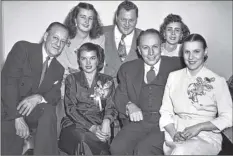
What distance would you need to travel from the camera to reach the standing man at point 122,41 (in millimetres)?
2717

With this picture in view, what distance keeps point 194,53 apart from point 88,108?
938 mm

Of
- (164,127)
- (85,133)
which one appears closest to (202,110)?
(164,127)

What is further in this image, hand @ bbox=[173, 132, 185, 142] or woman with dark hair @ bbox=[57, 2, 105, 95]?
woman with dark hair @ bbox=[57, 2, 105, 95]

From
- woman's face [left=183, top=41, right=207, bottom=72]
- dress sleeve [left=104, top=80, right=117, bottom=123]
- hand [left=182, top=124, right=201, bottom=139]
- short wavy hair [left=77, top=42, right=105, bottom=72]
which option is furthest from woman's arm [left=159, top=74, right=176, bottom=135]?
short wavy hair [left=77, top=42, right=105, bottom=72]

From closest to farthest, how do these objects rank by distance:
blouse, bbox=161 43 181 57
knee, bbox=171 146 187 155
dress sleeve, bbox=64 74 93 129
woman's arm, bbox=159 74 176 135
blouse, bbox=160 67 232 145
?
knee, bbox=171 146 187 155 < blouse, bbox=160 67 232 145 < woman's arm, bbox=159 74 176 135 < dress sleeve, bbox=64 74 93 129 < blouse, bbox=161 43 181 57

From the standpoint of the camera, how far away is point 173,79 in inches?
82.4

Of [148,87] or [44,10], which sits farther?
[44,10]

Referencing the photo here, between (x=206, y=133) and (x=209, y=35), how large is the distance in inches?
83.3

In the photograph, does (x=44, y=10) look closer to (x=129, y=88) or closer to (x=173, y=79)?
(x=129, y=88)

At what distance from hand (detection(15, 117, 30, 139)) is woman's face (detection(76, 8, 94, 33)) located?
3.53 ft

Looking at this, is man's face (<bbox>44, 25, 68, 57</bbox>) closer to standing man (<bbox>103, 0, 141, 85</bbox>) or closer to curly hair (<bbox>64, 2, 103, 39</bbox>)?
curly hair (<bbox>64, 2, 103, 39</bbox>)

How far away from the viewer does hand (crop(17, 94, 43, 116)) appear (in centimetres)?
218

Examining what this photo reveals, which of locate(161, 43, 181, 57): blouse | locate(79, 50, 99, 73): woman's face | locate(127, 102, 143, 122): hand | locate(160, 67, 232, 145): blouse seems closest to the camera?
locate(160, 67, 232, 145): blouse

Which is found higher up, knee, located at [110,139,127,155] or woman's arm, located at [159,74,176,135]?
woman's arm, located at [159,74,176,135]
